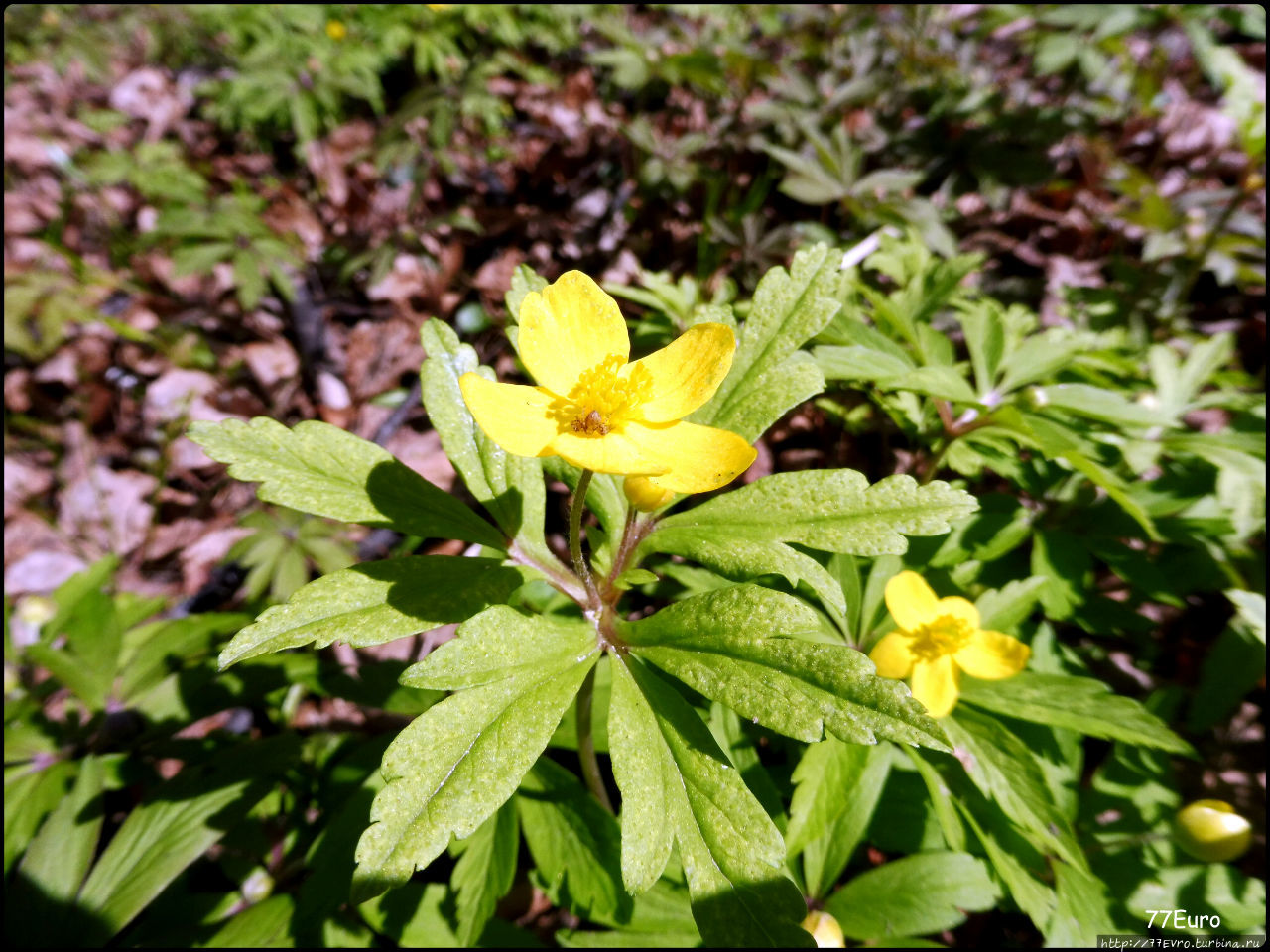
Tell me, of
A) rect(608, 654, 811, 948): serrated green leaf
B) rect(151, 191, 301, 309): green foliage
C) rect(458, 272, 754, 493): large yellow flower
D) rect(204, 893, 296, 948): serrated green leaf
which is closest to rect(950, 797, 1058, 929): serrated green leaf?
rect(608, 654, 811, 948): serrated green leaf

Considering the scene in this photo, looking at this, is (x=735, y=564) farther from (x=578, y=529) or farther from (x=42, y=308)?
(x=42, y=308)

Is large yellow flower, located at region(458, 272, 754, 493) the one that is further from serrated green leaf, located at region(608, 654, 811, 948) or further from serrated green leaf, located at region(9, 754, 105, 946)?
serrated green leaf, located at region(9, 754, 105, 946)

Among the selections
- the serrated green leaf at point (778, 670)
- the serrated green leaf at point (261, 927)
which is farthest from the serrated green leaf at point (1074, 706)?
the serrated green leaf at point (261, 927)

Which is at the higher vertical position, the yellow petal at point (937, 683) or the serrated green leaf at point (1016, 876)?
the yellow petal at point (937, 683)

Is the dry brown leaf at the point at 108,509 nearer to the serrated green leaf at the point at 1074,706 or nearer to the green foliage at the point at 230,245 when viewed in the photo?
the green foliage at the point at 230,245

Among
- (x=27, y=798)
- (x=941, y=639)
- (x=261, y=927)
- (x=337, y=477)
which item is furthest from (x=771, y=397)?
(x=27, y=798)
